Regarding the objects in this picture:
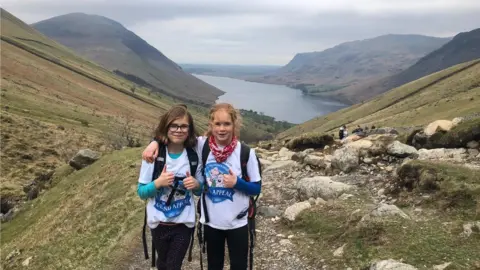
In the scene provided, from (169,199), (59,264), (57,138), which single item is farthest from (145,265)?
(57,138)

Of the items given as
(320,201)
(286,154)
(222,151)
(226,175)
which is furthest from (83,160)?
(226,175)

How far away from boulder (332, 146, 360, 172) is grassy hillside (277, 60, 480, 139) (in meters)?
43.0

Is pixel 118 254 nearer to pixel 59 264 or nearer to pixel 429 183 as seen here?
pixel 59 264

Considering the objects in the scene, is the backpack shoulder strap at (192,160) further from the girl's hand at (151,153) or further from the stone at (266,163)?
the stone at (266,163)

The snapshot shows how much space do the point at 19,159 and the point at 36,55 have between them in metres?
123

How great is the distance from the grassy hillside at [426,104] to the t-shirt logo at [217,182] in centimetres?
5603

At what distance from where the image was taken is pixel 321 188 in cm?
1546

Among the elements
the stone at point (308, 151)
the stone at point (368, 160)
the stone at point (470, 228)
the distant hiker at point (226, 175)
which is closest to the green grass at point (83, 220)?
the distant hiker at point (226, 175)

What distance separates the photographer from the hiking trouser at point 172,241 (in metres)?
6.90

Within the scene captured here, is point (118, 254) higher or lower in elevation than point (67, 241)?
higher

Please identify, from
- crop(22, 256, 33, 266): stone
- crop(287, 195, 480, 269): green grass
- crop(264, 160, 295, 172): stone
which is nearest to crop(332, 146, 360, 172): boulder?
crop(264, 160, 295, 172): stone

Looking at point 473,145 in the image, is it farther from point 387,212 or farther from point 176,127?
point 176,127

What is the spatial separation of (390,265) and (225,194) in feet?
14.6

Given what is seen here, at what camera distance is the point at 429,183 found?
13.0 meters
